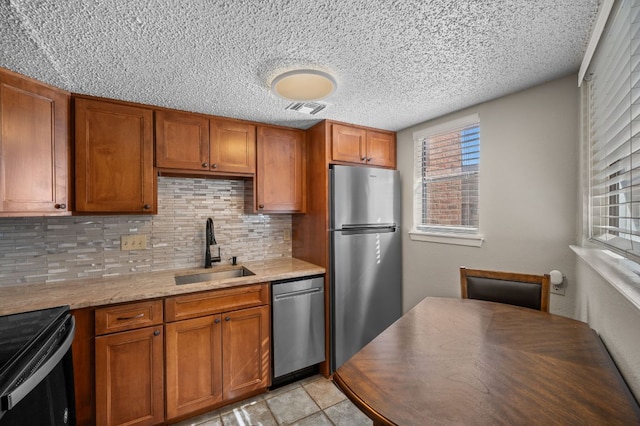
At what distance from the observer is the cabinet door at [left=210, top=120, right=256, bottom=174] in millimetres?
2359

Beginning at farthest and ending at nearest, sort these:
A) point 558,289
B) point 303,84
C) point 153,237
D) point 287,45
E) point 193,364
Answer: point 153,237
point 193,364
point 558,289
point 303,84
point 287,45

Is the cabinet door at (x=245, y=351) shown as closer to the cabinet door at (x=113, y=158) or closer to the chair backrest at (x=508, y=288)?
the cabinet door at (x=113, y=158)

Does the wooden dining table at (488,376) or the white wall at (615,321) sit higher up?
the white wall at (615,321)

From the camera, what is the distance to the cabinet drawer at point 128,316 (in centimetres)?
167

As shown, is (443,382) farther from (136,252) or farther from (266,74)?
(136,252)

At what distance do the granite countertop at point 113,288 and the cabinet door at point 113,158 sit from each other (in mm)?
519

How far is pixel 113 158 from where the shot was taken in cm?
201

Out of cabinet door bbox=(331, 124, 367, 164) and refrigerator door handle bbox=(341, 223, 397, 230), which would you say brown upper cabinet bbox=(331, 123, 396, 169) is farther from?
refrigerator door handle bbox=(341, 223, 397, 230)

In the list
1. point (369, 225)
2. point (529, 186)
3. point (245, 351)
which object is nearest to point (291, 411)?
point (245, 351)

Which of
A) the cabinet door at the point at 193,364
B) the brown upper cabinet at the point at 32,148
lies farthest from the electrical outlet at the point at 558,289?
the brown upper cabinet at the point at 32,148

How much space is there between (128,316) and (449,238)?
Result: 2411 mm

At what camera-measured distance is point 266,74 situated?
167 cm

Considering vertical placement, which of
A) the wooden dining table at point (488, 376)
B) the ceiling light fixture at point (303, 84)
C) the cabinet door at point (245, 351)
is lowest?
the cabinet door at point (245, 351)

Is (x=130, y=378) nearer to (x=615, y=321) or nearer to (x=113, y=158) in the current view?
(x=113, y=158)
